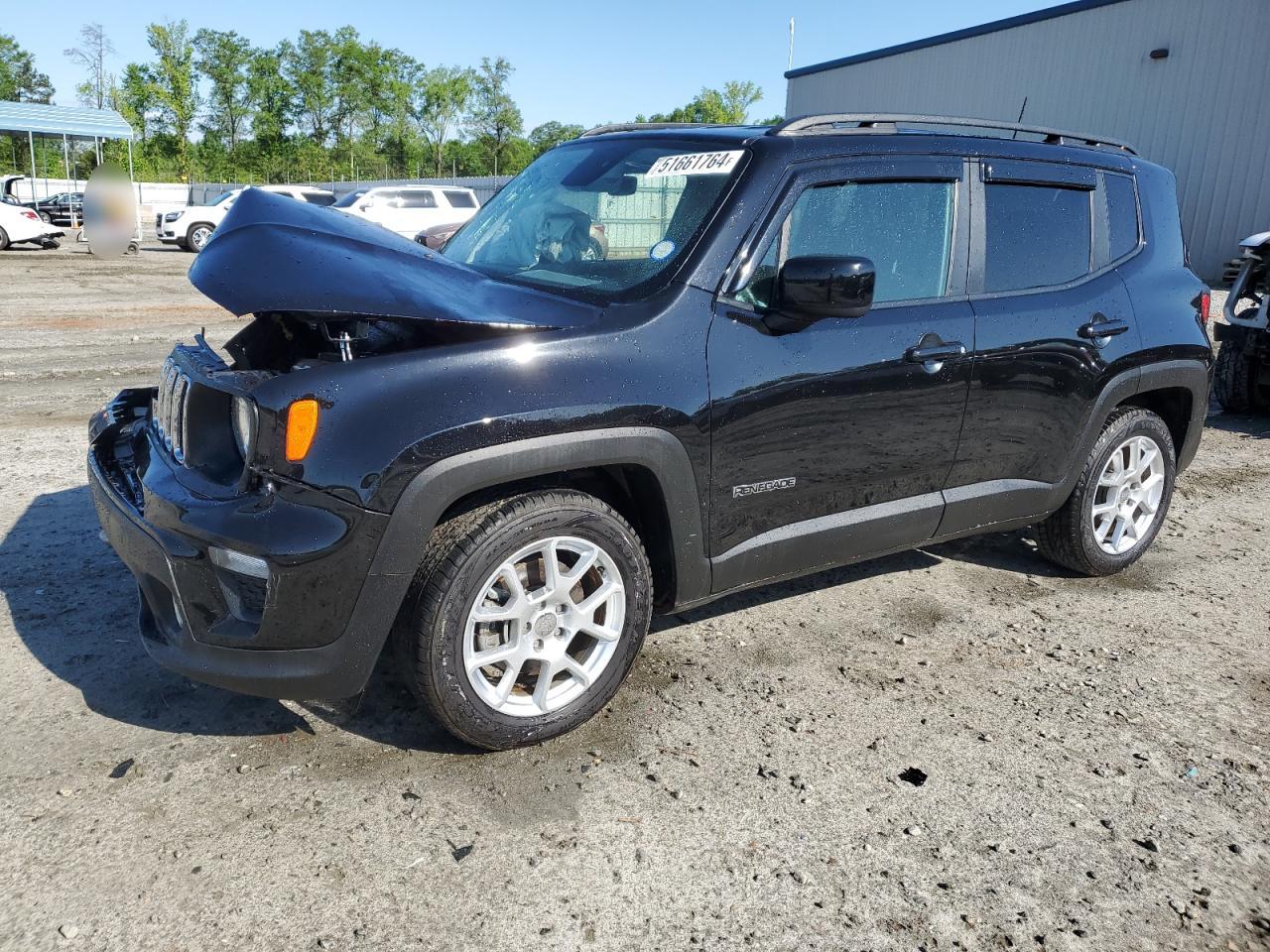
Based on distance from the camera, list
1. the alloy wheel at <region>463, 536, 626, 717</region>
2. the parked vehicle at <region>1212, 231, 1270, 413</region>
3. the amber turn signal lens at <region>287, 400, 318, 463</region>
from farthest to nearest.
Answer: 1. the parked vehicle at <region>1212, 231, 1270, 413</region>
2. the alloy wheel at <region>463, 536, 626, 717</region>
3. the amber turn signal lens at <region>287, 400, 318, 463</region>

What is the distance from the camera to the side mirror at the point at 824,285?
299 cm

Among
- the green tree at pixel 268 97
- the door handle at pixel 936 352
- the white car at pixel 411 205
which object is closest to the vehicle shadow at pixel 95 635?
the door handle at pixel 936 352

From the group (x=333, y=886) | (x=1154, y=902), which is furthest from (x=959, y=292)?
(x=333, y=886)

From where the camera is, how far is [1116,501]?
14.9 feet

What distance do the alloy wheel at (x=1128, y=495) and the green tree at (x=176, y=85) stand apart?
64.4 m

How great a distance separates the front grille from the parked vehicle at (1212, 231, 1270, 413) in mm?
7571

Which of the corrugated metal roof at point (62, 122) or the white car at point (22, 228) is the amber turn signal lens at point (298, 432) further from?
the corrugated metal roof at point (62, 122)

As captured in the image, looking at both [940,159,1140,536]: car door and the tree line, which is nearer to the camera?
[940,159,1140,536]: car door

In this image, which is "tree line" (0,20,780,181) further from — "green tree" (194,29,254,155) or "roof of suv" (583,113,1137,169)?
"roof of suv" (583,113,1137,169)

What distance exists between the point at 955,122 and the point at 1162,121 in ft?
73.9

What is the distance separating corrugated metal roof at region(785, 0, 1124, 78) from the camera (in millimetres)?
24219

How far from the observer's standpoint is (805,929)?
7.66 ft

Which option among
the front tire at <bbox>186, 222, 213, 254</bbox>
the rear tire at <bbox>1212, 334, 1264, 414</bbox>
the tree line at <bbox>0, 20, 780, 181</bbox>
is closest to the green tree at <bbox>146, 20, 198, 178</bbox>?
the tree line at <bbox>0, 20, 780, 181</bbox>

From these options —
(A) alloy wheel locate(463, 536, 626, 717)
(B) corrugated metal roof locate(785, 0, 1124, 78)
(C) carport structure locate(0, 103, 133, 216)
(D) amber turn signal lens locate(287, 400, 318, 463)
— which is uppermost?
(B) corrugated metal roof locate(785, 0, 1124, 78)
